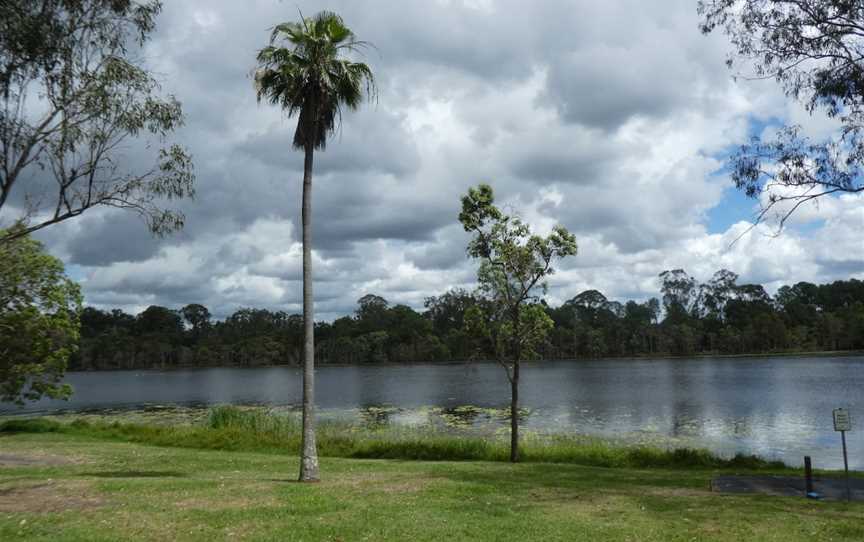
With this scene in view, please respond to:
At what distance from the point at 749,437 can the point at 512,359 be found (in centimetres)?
1607

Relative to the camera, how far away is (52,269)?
26266 mm

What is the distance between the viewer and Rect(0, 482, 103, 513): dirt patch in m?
11.8

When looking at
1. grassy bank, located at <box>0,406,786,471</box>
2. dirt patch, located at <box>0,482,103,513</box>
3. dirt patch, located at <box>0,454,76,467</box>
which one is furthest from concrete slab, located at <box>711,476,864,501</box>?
dirt patch, located at <box>0,454,76,467</box>

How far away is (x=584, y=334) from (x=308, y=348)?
144921mm

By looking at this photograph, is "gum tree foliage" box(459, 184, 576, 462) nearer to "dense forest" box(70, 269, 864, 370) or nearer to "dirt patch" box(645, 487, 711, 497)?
"dirt patch" box(645, 487, 711, 497)

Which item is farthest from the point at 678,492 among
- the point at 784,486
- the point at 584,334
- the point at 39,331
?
the point at 584,334

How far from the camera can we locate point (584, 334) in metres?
154

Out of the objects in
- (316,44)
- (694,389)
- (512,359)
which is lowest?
(694,389)

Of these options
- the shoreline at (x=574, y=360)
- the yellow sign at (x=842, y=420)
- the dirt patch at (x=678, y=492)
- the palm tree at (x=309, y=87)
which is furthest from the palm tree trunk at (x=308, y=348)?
the shoreline at (x=574, y=360)

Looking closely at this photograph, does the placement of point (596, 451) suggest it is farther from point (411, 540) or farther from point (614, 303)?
point (614, 303)

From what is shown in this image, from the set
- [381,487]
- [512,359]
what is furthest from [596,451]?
[381,487]

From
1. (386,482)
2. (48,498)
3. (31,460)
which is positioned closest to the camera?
(48,498)

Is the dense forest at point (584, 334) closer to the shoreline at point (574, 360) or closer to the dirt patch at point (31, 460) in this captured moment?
the shoreline at point (574, 360)

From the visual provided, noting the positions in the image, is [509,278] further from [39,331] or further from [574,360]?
[574,360]
